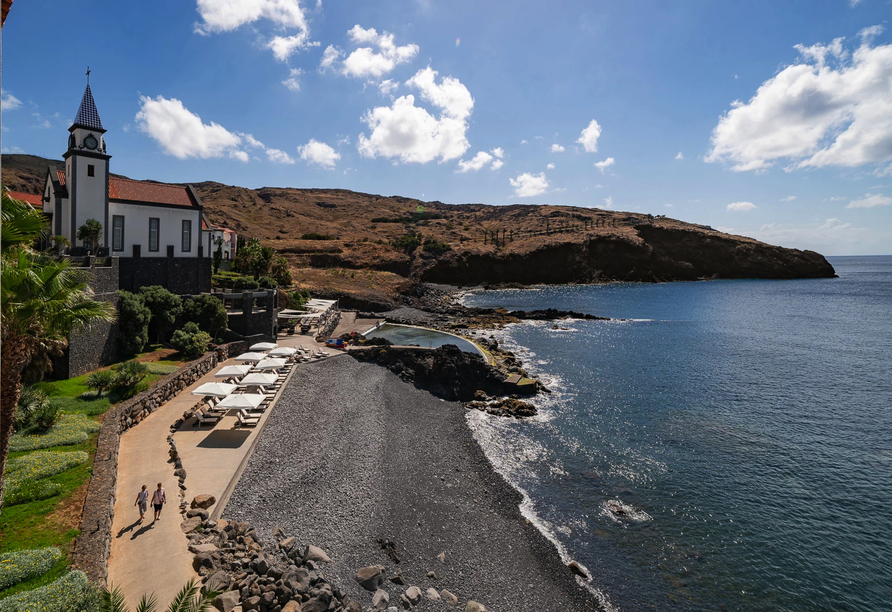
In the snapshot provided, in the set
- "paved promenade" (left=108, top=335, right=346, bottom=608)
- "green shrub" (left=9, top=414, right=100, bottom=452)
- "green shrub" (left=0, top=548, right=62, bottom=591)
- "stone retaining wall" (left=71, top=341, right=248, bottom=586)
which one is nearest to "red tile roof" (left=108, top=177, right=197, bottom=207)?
"stone retaining wall" (left=71, top=341, right=248, bottom=586)

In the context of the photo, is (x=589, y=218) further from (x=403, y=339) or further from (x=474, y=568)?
(x=474, y=568)

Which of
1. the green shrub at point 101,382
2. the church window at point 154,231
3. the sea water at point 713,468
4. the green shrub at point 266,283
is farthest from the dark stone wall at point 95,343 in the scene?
the sea water at point 713,468

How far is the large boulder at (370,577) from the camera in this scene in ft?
52.4

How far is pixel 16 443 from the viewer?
18.2 metres

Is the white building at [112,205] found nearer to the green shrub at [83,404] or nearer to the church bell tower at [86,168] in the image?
the church bell tower at [86,168]

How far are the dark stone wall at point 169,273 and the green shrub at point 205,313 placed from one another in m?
5.55

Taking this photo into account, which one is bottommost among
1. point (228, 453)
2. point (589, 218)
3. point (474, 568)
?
point (474, 568)

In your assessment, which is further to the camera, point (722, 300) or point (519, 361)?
point (722, 300)

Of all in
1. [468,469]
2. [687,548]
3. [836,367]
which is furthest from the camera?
[836,367]

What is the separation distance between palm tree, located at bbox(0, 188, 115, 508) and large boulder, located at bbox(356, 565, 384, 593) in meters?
11.3

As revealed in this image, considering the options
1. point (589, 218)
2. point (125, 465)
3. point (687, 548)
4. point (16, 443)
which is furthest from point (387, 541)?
point (589, 218)

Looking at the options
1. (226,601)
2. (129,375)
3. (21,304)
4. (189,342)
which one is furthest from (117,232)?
(226,601)

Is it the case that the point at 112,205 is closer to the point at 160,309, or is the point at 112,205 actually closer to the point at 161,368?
the point at 160,309

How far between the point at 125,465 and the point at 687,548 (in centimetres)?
2435
